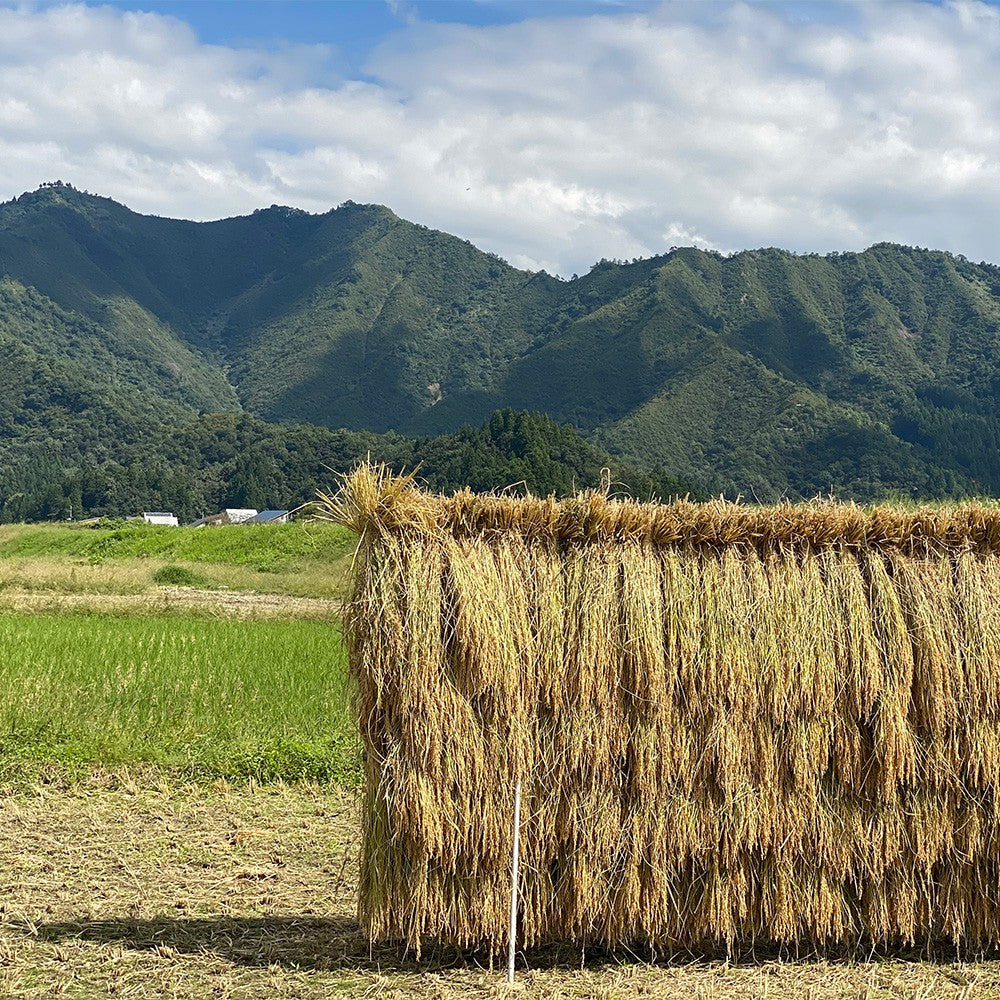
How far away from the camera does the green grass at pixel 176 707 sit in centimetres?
1022

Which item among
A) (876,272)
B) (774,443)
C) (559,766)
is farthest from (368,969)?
(876,272)

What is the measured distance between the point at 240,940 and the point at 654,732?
262 cm

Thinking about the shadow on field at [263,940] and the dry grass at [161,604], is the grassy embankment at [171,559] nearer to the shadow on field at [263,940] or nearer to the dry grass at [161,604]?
the dry grass at [161,604]

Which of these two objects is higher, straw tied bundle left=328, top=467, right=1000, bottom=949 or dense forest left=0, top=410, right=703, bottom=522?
dense forest left=0, top=410, right=703, bottom=522

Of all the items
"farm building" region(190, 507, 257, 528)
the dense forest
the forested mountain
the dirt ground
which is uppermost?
the forested mountain

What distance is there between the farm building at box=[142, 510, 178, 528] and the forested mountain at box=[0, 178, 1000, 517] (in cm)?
218

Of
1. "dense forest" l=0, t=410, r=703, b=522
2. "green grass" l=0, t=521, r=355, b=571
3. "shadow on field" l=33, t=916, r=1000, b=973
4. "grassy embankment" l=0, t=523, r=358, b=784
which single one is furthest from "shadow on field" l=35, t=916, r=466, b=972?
"dense forest" l=0, t=410, r=703, b=522

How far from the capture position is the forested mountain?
235ft

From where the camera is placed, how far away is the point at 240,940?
623cm

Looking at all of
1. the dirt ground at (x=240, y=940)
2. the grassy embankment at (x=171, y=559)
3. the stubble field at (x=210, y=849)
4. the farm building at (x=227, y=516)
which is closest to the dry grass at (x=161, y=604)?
the grassy embankment at (x=171, y=559)

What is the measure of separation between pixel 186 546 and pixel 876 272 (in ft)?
290

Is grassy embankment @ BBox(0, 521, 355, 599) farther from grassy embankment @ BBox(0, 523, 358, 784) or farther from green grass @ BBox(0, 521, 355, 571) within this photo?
grassy embankment @ BBox(0, 523, 358, 784)

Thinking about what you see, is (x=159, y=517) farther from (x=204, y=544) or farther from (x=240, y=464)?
(x=204, y=544)

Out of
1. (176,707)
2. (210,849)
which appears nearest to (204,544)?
(176,707)
